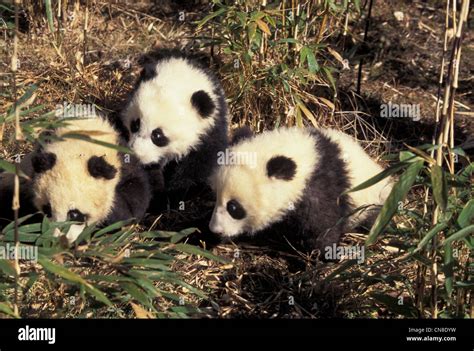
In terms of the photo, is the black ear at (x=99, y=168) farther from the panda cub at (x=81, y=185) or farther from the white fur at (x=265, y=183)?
the white fur at (x=265, y=183)

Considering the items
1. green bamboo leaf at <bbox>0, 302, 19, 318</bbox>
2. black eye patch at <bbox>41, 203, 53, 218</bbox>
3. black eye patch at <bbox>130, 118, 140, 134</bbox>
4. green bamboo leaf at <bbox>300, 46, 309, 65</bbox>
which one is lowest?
green bamboo leaf at <bbox>0, 302, 19, 318</bbox>

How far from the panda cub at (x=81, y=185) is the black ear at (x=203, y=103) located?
777 mm

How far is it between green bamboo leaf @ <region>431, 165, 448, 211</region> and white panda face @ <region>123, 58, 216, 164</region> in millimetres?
2472

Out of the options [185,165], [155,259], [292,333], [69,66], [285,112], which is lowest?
[292,333]

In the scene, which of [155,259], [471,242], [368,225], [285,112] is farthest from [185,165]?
[471,242]

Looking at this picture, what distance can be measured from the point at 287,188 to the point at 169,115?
3.80ft

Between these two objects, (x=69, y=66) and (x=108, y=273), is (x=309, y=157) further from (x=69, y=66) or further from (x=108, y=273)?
(x=69, y=66)

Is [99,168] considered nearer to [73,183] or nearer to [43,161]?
[73,183]

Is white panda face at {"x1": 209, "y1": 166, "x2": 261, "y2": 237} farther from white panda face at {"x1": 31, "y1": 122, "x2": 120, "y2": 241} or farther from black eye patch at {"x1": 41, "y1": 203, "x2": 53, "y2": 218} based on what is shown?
black eye patch at {"x1": 41, "y1": 203, "x2": 53, "y2": 218}

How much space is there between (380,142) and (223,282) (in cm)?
201

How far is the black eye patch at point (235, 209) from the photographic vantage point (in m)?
4.93

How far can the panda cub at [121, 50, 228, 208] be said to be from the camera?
5578mm

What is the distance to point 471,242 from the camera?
373cm

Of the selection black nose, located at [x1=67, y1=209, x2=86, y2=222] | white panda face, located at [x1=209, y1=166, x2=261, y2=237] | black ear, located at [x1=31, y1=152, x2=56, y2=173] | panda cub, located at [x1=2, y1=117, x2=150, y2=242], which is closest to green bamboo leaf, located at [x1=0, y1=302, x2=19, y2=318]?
panda cub, located at [x1=2, y1=117, x2=150, y2=242]
